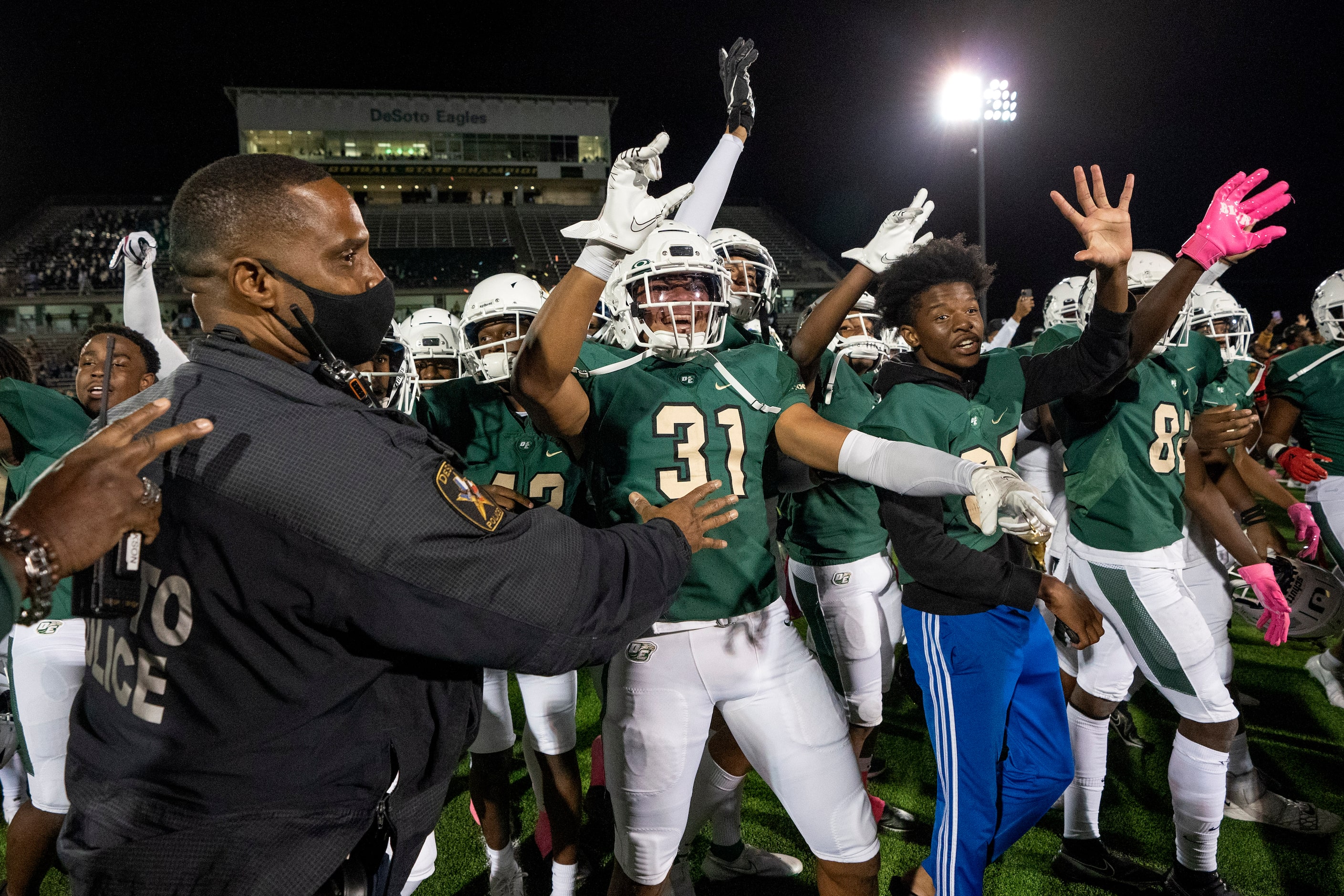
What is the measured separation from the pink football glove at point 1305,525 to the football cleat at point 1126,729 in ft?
4.41

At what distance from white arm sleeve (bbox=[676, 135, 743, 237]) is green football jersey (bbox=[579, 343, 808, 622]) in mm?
1133

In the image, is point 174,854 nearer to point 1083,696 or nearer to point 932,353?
point 932,353

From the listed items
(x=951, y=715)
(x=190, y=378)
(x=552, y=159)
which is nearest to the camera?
(x=190, y=378)

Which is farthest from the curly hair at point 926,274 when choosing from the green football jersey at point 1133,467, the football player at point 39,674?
the football player at point 39,674

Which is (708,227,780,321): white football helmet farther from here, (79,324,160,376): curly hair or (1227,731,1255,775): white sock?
(1227,731,1255,775): white sock

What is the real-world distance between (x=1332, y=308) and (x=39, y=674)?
6.68 meters

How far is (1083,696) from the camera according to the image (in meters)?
3.65

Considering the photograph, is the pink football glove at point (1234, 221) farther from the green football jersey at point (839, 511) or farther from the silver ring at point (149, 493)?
Answer: the silver ring at point (149, 493)

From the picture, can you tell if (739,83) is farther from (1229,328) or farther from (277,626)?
(277,626)

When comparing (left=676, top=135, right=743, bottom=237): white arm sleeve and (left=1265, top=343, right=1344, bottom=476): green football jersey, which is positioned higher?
→ (left=676, top=135, right=743, bottom=237): white arm sleeve

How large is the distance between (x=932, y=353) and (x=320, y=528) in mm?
2525

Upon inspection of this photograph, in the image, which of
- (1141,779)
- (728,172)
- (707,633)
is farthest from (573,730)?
(1141,779)

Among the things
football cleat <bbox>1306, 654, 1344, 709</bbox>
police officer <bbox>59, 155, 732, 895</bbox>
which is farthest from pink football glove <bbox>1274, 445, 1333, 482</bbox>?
police officer <bbox>59, 155, 732, 895</bbox>

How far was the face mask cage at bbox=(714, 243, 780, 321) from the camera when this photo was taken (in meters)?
3.73
